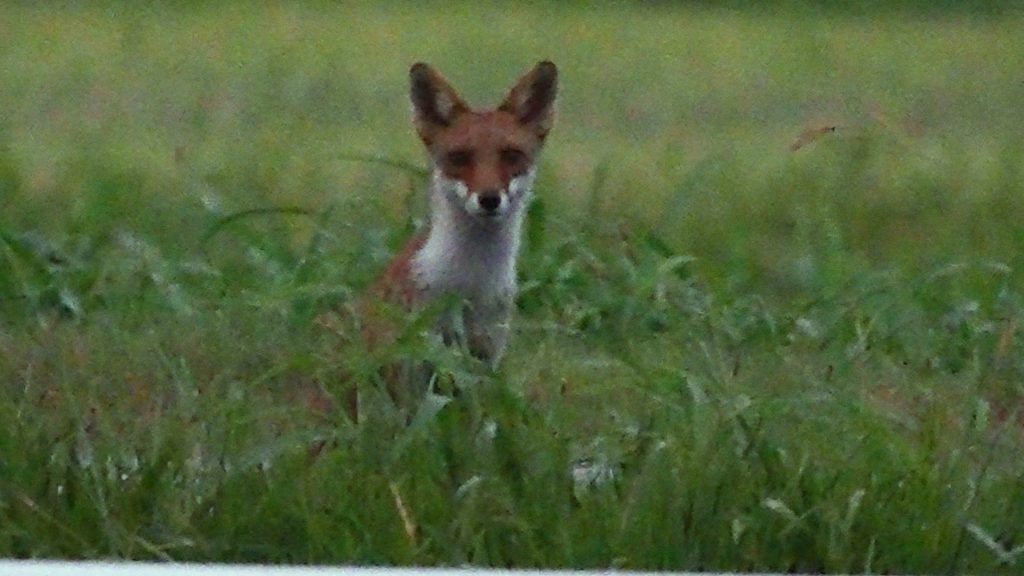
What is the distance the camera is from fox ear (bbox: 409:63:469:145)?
17.6ft

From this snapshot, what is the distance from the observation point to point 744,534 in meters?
4.14

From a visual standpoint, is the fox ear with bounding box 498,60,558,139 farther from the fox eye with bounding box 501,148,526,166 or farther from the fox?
the fox eye with bounding box 501,148,526,166

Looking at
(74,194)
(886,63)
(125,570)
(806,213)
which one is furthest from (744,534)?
(886,63)

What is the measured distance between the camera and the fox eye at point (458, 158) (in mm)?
5324

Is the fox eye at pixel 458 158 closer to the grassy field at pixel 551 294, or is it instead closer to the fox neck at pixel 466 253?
the fox neck at pixel 466 253

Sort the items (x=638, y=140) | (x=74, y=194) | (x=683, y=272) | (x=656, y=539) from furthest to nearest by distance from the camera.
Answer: (x=638, y=140)
(x=74, y=194)
(x=683, y=272)
(x=656, y=539)

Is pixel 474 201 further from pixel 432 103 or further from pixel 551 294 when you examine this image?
pixel 551 294

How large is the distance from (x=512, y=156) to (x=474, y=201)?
0.58 feet

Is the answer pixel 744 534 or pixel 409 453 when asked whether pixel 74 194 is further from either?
pixel 744 534

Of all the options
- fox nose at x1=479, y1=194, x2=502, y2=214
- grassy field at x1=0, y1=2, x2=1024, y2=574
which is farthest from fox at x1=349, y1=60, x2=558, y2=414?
grassy field at x1=0, y1=2, x2=1024, y2=574

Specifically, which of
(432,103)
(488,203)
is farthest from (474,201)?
(432,103)

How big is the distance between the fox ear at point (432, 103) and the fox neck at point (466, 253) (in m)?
0.11

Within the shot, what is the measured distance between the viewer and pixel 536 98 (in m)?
5.45

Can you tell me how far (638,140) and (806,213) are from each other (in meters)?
0.70
